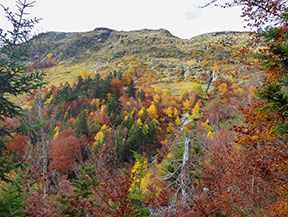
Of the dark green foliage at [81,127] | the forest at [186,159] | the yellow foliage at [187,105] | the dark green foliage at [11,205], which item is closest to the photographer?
the forest at [186,159]

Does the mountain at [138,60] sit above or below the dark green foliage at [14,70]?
above

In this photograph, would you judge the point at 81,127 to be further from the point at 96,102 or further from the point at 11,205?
the point at 11,205

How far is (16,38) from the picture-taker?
8656 millimetres

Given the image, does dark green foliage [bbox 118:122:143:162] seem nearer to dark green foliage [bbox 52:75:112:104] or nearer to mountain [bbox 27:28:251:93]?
dark green foliage [bbox 52:75:112:104]

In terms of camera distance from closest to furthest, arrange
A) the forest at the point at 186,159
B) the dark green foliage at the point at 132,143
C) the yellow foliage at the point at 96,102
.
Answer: the forest at the point at 186,159 → the dark green foliage at the point at 132,143 → the yellow foliage at the point at 96,102

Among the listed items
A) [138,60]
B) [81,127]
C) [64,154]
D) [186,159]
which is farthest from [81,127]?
[138,60]

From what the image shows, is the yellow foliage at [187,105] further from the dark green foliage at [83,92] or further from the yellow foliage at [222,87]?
the dark green foliage at [83,92]

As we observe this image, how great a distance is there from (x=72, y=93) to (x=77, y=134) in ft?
83.0

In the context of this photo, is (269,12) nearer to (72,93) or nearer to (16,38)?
(16,38)

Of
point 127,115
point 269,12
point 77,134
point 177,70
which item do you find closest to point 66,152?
point 77,134

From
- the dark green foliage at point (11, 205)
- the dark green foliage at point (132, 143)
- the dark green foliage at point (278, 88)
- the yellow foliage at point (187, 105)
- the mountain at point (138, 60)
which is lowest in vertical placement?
the dark green foliage at point (132, 143)

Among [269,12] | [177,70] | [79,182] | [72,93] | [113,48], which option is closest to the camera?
[269,12]

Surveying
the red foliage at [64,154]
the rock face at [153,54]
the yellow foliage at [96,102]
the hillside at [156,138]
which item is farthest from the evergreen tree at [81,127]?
the rock face at [153,54]

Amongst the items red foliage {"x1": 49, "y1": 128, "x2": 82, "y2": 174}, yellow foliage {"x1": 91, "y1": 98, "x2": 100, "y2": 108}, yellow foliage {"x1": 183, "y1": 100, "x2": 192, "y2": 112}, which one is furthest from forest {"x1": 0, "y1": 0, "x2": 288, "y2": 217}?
yellow foliage {"x1": 183, "y1": 100, "x2": 192, "y2": 112}
